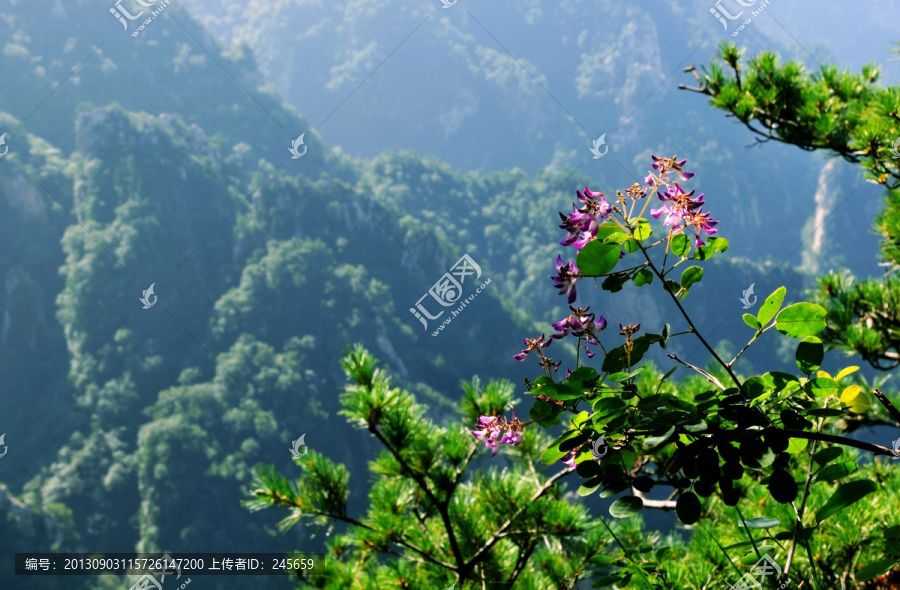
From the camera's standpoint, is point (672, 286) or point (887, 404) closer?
point (887, 404)

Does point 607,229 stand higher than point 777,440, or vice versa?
point 607,229

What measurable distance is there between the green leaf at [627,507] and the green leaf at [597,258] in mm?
186

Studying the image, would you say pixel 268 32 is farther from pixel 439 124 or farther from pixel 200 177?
pixel 200 177

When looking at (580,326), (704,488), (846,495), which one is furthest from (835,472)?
(580,326)

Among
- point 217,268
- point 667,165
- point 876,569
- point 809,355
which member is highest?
point 217,268

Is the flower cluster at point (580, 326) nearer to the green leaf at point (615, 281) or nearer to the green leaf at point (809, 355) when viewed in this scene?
the green leaf at point (615, 281)

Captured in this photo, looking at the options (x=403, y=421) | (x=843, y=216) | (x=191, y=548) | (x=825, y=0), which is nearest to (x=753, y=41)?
(x=843, y=216)

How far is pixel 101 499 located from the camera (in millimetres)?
22328

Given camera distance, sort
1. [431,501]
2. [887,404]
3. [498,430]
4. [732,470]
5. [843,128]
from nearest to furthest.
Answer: [887,404], [732,470], [498,430], [431,501], [843,128]

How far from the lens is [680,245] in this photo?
1.65 ft

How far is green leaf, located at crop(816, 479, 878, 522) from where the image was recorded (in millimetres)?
441

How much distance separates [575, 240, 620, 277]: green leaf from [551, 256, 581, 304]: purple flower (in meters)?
0.04

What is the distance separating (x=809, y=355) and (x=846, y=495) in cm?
11

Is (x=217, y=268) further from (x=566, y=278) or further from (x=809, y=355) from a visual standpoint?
(x=809, y=355)
